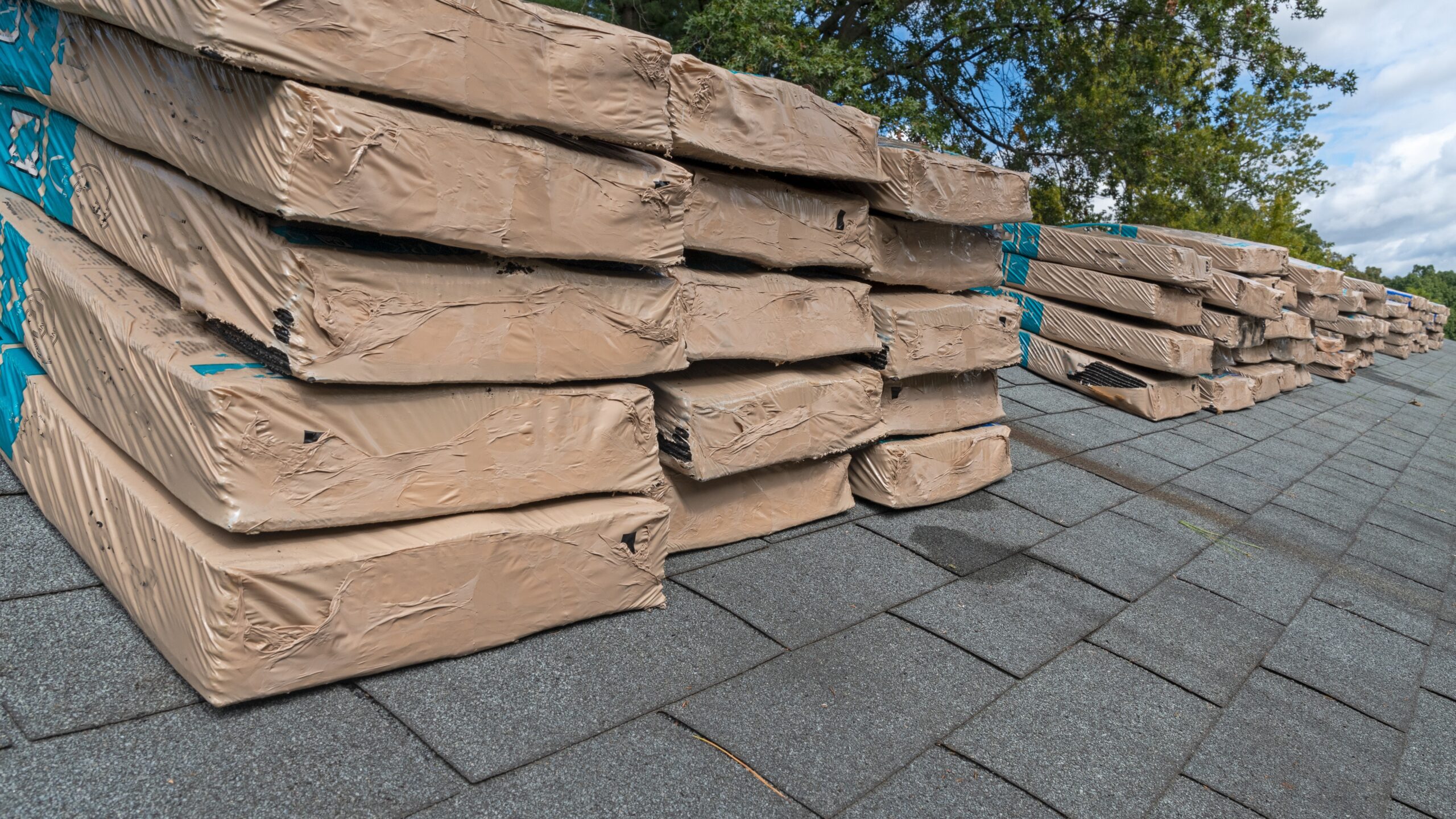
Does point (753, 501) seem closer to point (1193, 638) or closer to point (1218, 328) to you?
point (1193, 638)

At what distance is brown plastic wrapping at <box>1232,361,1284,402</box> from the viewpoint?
7.46 m

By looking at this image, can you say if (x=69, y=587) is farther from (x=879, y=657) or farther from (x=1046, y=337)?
(x=1046, y=337)

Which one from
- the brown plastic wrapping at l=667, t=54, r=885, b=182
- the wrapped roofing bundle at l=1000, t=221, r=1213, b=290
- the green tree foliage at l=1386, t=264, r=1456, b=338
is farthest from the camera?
the green tree foliage at l=1386, t=264, r=1456, b=338

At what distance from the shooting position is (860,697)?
6.85ft

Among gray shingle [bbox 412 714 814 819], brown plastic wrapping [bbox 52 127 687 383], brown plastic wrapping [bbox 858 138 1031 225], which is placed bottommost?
gray shingle [bbox 412 714 814 819]

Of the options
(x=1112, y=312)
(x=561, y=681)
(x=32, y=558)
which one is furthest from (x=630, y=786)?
(x=1112, y=312)

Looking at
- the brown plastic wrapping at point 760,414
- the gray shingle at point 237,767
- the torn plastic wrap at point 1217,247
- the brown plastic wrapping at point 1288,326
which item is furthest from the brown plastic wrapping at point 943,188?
the brown plastic wrapping at point 1288,326

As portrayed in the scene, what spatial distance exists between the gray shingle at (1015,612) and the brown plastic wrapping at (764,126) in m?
1.41

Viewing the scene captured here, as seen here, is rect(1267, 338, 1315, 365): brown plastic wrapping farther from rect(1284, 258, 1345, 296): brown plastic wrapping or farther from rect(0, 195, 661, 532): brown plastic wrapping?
rect(0, 195, 661, 532): brown plastic wrapping

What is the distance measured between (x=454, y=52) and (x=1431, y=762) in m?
3.01

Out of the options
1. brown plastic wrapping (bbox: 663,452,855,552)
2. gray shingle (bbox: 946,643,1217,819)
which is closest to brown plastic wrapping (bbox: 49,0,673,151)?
brown plastic wrapping (bbox: 663,452,855,552)

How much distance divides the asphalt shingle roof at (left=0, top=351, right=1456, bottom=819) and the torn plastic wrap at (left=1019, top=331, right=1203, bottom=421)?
2160 millimetres

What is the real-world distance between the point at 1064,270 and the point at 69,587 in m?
5.88

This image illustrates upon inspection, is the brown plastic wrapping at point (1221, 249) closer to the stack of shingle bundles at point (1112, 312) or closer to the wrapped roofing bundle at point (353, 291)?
the stack of shingle bundles at point (1112, 312)
